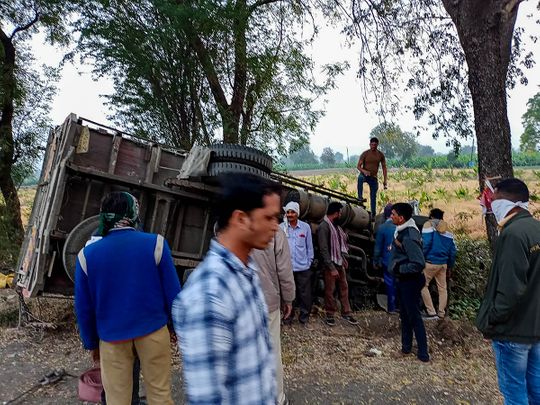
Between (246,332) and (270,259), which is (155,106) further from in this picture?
(246,332)

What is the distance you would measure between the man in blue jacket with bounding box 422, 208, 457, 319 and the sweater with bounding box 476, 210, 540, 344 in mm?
4044

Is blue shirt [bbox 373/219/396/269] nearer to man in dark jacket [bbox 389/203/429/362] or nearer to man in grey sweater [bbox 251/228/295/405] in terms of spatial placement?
man in dark jacket [bbox 389/203/429/362]

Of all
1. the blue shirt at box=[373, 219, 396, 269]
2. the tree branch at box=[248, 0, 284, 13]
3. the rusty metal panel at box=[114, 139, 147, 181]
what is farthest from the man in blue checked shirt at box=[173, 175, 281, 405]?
the tree branch at box=[248, 0, 284, 13]

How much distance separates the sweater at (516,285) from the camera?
2705mm

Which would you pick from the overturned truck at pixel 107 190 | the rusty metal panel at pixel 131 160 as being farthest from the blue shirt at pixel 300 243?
the rusty metal panel at pixel 131 160

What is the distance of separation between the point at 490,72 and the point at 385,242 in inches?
113

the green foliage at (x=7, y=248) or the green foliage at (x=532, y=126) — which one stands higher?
the green foliage at (x=532, y=126)

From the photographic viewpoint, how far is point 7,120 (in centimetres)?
1109

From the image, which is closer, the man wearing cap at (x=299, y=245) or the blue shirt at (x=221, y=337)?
the blue shirt at (x=221, y=337)

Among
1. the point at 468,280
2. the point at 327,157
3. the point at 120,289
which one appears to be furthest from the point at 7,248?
the point at 327,157

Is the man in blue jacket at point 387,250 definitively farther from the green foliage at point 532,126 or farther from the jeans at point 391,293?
the green foliage at point 532,126

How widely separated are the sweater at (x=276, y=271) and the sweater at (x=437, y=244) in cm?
388

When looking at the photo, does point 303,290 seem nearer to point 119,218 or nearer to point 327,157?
point 119,218

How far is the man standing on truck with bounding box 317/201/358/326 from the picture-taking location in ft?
20.3
